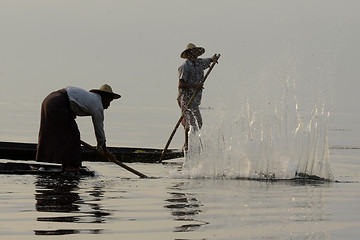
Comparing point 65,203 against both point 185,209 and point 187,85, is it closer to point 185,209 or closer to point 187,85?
point 185,209

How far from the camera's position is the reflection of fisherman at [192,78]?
16531 mm

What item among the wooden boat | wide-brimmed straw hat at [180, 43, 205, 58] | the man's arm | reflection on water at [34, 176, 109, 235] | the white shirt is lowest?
reflection on water at [34, 176, 109, 235]

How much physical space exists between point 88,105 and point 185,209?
10.5ft

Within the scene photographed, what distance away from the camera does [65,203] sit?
9320 mm

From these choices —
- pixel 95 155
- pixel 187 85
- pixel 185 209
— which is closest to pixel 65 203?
pixel 185 209

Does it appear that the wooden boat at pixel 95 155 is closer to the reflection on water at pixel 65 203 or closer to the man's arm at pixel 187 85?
the man's arm at pixel 187 85

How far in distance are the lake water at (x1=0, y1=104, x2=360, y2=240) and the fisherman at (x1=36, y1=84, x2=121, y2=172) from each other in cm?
39

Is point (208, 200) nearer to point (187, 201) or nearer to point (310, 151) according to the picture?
point (187, 201)

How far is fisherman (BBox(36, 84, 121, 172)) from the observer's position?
1195 centimetres

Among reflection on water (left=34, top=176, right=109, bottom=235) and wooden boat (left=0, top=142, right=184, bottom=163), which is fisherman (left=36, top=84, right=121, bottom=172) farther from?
wooden boat (left=0, top=142, right=184, bottom=163)

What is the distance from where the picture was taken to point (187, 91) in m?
16.8

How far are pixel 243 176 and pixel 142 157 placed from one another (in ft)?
11.3

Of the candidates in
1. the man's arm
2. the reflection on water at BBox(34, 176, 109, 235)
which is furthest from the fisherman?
the man's arm

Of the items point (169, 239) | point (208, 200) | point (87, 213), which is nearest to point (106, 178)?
point (208, 200)
